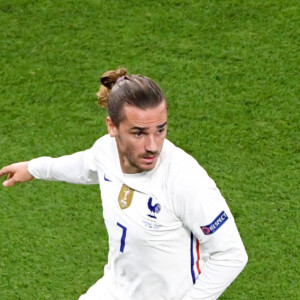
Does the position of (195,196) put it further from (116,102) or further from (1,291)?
(1,291)

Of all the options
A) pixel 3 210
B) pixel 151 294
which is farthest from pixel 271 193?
pixel 151 294

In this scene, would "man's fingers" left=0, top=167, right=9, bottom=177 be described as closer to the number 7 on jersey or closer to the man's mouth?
the number 7 on jersey

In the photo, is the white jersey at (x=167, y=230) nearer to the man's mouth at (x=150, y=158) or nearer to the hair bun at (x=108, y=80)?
the man's mouth at (x=150, y=158)

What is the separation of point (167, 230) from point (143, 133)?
465mm

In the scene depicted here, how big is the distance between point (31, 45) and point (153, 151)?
15.8 feet

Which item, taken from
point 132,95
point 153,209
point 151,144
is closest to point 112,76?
point 132,95

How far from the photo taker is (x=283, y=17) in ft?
27.3

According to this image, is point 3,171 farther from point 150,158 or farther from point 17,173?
point 150,158

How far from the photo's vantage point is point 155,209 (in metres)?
3.92

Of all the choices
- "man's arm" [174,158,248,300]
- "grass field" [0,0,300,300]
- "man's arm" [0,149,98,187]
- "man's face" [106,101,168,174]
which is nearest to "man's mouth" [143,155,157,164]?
"man's face" [106,101,168,174]

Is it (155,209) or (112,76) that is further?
(112,76)

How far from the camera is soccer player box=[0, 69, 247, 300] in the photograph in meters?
3.79

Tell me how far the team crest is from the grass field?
6.68 ft

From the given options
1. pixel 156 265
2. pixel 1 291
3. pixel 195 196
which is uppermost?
pixel 195 196
